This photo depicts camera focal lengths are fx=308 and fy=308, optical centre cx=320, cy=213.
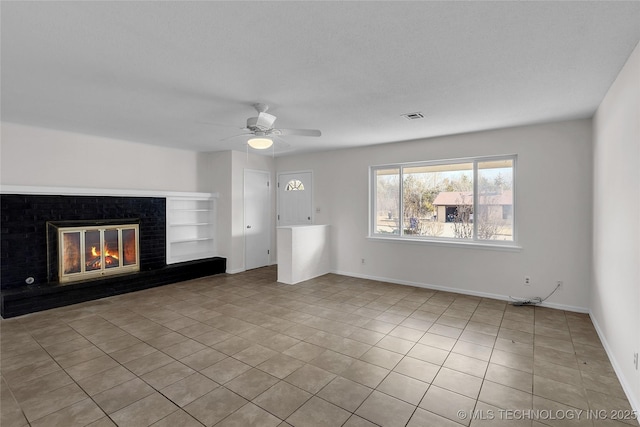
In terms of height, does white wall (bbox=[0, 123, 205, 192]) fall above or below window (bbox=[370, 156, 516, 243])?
above

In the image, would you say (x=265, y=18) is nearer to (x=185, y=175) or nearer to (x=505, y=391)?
(x=505, y=391)

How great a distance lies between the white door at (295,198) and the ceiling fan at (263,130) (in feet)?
9.85

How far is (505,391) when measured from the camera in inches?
89.7

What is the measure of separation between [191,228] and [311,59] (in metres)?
4.85

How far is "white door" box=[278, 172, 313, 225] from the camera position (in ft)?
21.3

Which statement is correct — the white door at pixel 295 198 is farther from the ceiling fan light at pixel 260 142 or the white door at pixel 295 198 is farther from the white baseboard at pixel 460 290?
the ceiling fan light at pixel 260 142

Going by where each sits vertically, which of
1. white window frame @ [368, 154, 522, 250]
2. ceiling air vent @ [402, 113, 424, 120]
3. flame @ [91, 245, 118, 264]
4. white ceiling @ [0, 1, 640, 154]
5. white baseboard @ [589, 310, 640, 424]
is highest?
ceiling air vent @ [402, 113, 424, 120]

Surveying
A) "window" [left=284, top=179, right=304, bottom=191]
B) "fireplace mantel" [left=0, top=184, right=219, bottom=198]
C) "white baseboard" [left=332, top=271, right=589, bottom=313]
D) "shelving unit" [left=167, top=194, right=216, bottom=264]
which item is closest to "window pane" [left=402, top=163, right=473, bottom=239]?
→ "white baseboard" [left=332, top=271, right=589, bottom=313]

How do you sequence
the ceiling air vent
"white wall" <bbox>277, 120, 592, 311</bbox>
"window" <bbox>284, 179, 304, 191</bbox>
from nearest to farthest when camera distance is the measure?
the ceiling air vent
"white wall" <bbox>277, 120, 592, 311</bbox>
"window" <bbox>284, 179, 304, 191</bbox>

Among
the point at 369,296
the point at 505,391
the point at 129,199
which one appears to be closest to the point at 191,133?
the point at 129,199

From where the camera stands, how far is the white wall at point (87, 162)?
415 cm

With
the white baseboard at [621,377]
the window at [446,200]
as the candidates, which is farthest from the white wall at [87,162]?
the white baseboard at [621,377]

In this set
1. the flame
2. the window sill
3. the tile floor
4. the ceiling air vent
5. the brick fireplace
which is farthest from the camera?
the flame

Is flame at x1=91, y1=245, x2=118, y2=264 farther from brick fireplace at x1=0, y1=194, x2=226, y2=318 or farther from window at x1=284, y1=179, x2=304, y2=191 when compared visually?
window at x1=284, y1=179, x2=304, y2=191
